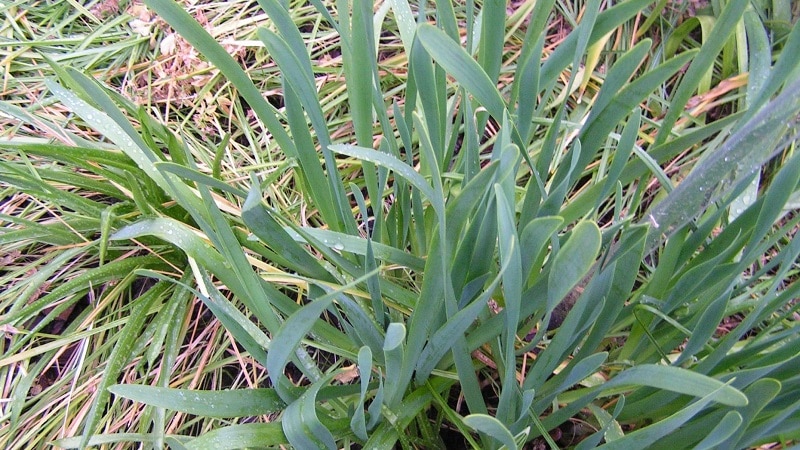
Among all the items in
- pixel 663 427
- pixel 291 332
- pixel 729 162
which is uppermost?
pixel 729 162

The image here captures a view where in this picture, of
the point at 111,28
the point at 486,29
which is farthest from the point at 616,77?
the point at 111,28

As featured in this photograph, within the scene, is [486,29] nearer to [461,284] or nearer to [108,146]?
[461,284]

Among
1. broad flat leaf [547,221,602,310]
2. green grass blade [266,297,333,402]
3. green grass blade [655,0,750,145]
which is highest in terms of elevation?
green grass blade [655,0,750,145]

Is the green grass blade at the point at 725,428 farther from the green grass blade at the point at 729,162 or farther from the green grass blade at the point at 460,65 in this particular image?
the green grass blade at the point at 460,65

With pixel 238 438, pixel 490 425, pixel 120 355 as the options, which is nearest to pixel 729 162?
pixel 490 425

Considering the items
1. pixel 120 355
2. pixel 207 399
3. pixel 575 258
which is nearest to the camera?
pixel 575 258

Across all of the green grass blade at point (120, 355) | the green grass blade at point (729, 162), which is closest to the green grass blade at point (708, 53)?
the green grass blade at point (729, 162)

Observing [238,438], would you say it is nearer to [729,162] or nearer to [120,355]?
[120,355]

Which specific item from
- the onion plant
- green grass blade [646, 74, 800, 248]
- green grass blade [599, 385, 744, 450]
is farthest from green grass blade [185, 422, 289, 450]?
green grass blade [646, 74, 800, 248]

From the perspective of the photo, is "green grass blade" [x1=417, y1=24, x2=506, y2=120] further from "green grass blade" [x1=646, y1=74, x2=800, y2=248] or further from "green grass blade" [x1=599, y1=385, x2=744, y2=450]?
"green grass blade" [x1=599, y1=385, x2=744, y2=450]

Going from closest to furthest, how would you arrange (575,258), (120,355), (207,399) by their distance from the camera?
(575,258) → (207,399) → (120,355)

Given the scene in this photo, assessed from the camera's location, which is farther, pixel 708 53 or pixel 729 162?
pixel 708 53
